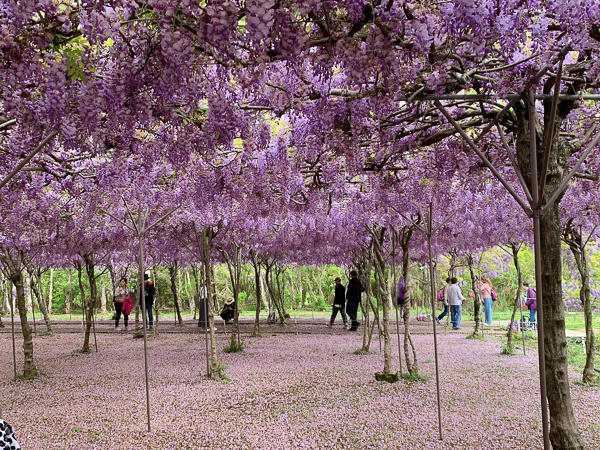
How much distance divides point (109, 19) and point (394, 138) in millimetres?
2781

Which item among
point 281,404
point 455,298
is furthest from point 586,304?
point 455,298

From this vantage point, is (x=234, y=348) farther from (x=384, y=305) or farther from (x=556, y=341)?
(x=556, y=341)

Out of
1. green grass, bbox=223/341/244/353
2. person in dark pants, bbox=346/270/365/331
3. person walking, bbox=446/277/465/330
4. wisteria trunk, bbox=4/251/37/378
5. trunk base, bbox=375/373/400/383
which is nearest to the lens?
trunk base, bbox=375/373/400/383

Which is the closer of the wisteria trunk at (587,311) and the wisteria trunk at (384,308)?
the wisteria trunk at (587,311)

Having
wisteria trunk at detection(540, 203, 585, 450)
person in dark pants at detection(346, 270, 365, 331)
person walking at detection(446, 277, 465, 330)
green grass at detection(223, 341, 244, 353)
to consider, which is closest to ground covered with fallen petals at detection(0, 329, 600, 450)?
green grass at detection(223, 341, 244, 353)

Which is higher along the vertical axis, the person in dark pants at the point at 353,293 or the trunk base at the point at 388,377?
the person in dark pants at the point at 353,293

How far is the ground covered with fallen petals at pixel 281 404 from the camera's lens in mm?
4449

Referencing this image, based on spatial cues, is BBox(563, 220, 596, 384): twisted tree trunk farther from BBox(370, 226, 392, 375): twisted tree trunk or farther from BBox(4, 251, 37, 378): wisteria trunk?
BBox(4, 251, 37, 378): wisteria trunk

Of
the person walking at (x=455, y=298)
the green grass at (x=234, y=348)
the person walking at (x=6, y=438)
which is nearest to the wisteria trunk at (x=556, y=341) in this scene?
the person walking at (x=6, y=438)

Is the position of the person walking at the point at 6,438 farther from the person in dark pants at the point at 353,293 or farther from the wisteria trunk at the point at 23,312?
the person in dark pants at the point at 353,293

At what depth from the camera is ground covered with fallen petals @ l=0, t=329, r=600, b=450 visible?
175 inches

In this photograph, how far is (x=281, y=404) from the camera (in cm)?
569

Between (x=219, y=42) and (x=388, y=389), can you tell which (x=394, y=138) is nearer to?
(x=219, y=42)

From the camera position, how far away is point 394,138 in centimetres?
450
